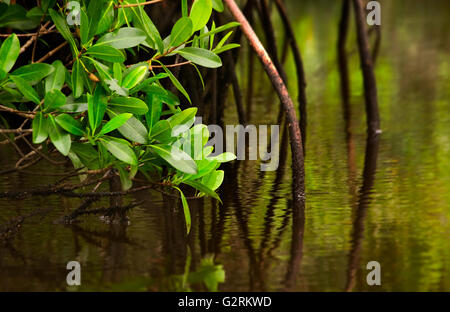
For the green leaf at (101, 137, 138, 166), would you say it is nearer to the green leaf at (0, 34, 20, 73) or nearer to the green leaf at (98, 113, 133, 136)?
the green leaf at (98, 113, 133, 136)

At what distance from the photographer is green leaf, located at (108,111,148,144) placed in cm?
300

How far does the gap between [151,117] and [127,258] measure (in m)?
0.45

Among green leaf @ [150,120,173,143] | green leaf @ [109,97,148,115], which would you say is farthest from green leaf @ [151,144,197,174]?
green leaf @ [109,97,148,115]

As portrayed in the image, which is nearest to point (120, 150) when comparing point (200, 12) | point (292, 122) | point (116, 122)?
point (116, 122)

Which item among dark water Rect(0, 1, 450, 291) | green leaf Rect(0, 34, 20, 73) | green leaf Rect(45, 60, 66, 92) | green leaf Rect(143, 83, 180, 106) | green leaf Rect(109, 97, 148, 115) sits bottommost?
dark water Rect(0, 1, 450, 291)

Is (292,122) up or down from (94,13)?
down

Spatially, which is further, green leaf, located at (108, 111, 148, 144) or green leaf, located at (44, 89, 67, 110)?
green leaf, located at (108, 111, 148, 144)

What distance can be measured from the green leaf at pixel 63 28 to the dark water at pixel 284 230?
2.15 ft

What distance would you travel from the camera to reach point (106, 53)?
2.95 meters

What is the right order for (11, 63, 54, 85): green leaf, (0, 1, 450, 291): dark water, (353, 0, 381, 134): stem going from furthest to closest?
(353, 0, 381, 134): stem
(11, 63, 54, 85): green leaf
(0, 1, 450, 291): dark water

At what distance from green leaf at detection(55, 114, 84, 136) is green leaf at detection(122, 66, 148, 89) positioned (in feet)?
0.63

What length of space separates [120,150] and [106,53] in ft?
0.97

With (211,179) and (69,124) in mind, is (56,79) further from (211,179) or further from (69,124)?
(211,179)

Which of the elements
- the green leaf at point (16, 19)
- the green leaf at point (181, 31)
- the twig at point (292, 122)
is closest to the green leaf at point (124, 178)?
the green leaf at point (181, 31)
